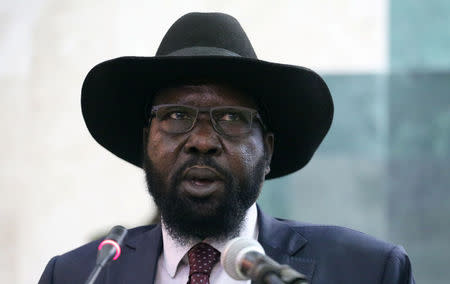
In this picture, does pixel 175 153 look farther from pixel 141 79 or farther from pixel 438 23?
pixel 438 23

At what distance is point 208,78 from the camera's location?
362 cm

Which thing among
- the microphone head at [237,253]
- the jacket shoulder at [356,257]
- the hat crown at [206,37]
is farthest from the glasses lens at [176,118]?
the microphone head at [237,253]

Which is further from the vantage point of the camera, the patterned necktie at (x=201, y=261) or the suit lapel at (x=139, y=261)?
the suit lapel at (x=139, y=261)

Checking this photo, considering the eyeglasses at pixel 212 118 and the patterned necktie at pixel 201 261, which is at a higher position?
the eyeglasses at pixel 212 118

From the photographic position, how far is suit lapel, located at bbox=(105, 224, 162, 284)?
3.63 meters

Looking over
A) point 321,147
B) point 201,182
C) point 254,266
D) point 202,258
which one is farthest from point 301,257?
point 321,147

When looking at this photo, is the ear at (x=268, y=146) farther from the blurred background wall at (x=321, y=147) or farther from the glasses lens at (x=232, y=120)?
the blurred background wall at (x=321, y=147)

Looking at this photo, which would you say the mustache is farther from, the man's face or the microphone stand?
the microphone stand

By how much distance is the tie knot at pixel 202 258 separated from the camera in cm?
354

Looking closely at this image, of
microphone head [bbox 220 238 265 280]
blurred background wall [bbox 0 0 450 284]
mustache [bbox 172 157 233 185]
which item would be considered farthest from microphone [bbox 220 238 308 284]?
blurred background wall [bbox 0 0 450 284]

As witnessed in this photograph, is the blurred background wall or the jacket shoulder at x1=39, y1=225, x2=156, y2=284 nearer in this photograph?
the jacket shoulder at x1=39, y1=225, x2=156, y2=284

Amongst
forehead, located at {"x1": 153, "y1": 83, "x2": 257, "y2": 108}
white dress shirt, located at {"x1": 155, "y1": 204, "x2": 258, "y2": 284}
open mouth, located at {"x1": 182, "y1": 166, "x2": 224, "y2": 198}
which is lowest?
white dress shirt, located at {"x1": 155, "y1": 204, "x2": 258, "y2": 284}

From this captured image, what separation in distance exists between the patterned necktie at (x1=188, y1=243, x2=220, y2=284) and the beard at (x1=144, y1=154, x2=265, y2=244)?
0.15 feet

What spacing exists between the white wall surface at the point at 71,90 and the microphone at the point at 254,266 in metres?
5.09
